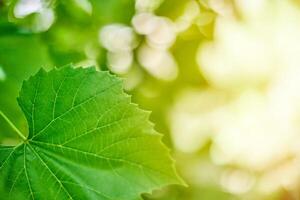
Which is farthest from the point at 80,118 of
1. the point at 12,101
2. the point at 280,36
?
the point at 280,36

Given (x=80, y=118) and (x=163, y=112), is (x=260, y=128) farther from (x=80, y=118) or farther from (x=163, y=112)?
(x=80, y=118)

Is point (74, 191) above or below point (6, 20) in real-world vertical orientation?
below

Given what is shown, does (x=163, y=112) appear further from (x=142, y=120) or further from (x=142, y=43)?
(x=142, y=120)

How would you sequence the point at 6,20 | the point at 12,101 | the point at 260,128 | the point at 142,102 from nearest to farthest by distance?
the point at 12,101, the point at 6,20, the point at 142,102, the point at 260,128

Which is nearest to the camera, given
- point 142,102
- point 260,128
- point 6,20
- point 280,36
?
point 6,20

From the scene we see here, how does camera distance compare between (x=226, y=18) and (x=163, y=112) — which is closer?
(x=163, y=112)

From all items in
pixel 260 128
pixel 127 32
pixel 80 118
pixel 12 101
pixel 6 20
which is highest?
pixel 260 128

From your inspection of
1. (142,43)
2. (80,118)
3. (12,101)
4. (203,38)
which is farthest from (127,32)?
(80,118)
